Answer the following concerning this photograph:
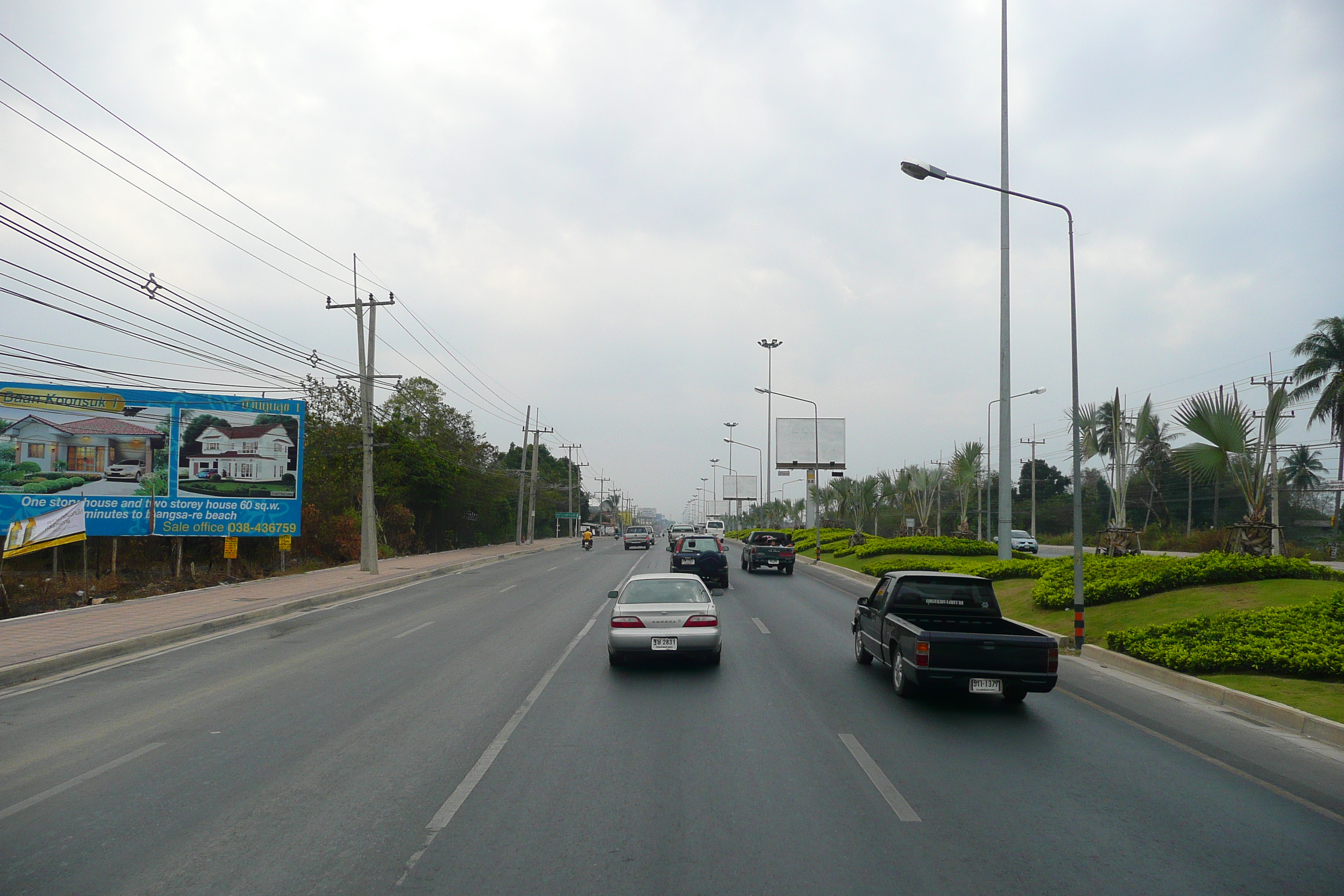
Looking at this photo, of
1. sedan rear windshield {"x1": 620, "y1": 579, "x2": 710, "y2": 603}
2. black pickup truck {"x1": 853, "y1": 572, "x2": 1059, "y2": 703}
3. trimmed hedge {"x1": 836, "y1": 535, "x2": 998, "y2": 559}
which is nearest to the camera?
black pickup truck {"x1": 853, "y1": 572, "x2": 1059, "y2": 703}

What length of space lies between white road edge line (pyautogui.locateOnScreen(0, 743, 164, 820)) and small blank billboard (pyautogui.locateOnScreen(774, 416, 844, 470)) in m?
52.8

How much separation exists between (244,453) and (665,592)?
20471mm

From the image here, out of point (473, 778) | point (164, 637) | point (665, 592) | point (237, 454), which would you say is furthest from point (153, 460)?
point (473, 778)

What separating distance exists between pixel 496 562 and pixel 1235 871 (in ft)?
130

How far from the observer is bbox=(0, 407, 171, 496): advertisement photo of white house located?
23109 millimetres

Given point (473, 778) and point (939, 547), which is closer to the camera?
point (473, 778)

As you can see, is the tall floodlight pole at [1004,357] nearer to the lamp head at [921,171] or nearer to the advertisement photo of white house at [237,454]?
the lamp head at [921,171]

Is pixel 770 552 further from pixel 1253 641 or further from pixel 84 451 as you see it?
pixel 84 451

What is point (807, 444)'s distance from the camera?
59531mm

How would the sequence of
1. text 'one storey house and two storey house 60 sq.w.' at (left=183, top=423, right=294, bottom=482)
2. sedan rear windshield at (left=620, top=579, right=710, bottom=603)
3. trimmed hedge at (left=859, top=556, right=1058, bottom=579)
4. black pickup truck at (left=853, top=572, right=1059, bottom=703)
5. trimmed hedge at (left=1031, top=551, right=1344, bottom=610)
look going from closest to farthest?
black pickup truck at (left=853, top=572, right=1059, bottom=703)
sedan rear windshield at (left=620, top=579, right=710, bottom=603)
trimmed hedge at (left=1031, top=551, right=1344, bottom=610)
trimmed hedge at (left=859, top=556, right=1058, bottom=579)
text 'one storey house and two storey house 60 sq.w.' at (left=183, top=423, right=294, bottom=482)

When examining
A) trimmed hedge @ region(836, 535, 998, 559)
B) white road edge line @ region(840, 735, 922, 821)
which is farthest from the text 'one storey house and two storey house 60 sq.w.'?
white road edge line @ region(840, 735, 922, 821)

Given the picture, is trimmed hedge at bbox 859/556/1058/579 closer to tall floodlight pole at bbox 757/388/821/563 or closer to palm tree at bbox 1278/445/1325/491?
tall floodlight pole at bbox 757/388/821/563

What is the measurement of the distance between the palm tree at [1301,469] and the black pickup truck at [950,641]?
63023mm

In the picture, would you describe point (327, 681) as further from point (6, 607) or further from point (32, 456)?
point (32, 456)
